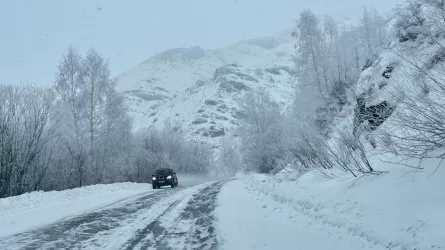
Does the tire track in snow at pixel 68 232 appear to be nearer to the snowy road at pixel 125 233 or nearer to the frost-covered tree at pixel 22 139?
the snowy road at pixel 125 233

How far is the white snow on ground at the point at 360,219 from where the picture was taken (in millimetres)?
5109

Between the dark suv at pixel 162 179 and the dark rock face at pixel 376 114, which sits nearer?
the dark rock face at pixel 376 114

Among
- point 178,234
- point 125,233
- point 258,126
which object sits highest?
point 258,126

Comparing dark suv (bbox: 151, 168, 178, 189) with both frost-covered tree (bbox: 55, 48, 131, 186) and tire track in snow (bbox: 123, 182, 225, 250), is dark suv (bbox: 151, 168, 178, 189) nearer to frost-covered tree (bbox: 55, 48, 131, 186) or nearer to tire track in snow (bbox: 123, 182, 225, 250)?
frost-covered tree (bbox: 55, 48, 131, 186)

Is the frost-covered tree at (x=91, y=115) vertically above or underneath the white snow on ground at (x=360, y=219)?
above

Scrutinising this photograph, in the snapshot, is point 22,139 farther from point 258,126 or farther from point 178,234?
point 258,126

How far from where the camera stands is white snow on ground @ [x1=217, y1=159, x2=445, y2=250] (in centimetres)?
511

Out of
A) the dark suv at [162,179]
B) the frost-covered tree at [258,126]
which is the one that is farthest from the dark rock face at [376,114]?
the frost-covered tree at [258,126]

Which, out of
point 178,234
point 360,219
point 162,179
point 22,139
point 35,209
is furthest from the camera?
point 162,179

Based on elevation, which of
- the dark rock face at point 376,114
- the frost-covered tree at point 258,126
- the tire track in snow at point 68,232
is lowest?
the tire track in snow at point 68,232

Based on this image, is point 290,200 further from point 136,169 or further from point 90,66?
point 136,169

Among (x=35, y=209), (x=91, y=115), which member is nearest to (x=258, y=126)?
(x=91, y=115)

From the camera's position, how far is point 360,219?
6418 millimetres

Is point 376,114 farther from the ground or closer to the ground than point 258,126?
closer to the ground
